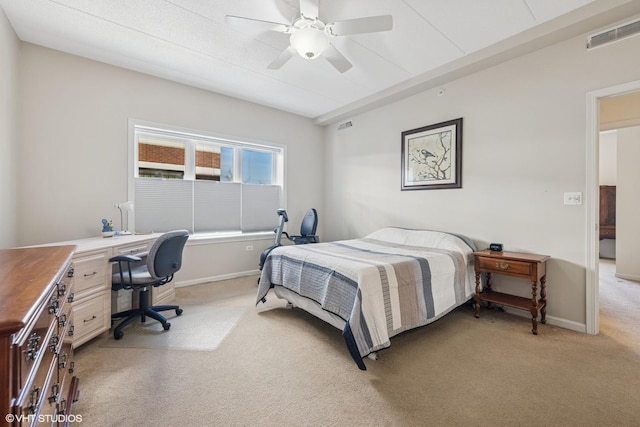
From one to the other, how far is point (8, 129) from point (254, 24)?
2.43m

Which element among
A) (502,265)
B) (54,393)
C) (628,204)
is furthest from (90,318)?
(628,204)

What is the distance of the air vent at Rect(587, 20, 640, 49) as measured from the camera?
2.22 metres

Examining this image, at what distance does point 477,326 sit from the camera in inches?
105

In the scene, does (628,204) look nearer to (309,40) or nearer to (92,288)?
(309,40)

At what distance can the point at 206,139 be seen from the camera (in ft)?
13.5

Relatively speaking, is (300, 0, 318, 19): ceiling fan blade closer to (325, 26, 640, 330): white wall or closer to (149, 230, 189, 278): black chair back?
(325, 26, 640, 330): white wall

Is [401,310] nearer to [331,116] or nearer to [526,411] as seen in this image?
[526,411]

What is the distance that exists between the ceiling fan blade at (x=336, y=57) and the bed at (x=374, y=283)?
193cm

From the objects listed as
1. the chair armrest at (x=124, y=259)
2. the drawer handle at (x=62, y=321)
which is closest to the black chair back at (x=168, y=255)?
the chair armrest at (x=124, y=259)

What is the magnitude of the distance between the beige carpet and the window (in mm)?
1855

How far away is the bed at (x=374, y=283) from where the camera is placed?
6.51 ft

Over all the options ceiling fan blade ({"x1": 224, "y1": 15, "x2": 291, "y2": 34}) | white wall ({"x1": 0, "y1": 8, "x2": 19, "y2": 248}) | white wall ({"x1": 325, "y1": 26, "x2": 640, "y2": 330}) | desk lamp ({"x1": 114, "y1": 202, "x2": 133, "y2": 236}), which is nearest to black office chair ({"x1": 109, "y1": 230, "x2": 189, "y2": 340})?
desk lamp ({"x1": 114, "y1": 202, "x2": 133, "y2": 236})

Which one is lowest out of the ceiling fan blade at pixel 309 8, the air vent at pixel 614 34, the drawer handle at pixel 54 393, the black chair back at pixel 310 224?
the drawer handle at pixel 54 393

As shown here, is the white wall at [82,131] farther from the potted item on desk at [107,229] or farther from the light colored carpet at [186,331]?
the light colored carpet at [186,331]
